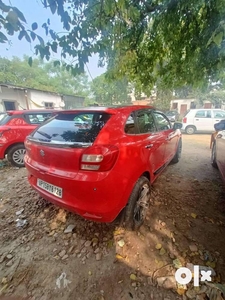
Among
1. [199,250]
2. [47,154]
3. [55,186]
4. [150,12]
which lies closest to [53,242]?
[55,186]

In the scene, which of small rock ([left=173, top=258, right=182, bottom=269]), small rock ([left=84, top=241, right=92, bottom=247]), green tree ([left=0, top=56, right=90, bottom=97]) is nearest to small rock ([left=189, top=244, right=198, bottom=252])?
small rock ([left=173, top=258, right=182, bottom=269])

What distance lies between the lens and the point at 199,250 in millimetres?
1959

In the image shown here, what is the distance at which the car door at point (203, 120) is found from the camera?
1037 cm

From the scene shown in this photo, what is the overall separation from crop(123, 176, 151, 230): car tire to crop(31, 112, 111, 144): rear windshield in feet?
3.01

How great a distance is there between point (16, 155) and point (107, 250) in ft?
13.3

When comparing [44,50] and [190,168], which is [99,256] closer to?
[44,50]

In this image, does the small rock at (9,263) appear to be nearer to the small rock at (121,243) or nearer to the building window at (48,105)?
the small rock at (121,243)

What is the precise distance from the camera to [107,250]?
2.00m

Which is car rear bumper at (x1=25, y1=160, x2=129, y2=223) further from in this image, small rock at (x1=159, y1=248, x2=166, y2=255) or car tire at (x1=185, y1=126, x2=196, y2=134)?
car tire at (x1=185, y1=126, x2=196, y2=134)

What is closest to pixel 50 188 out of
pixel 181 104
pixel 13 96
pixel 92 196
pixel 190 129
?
pixel 92 196

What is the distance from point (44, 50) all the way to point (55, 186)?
1645mm

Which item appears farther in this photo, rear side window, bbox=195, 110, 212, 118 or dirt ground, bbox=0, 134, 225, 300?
rear side window, bbox=195, 110, 212, 118

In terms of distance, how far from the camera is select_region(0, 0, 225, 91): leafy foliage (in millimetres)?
2039

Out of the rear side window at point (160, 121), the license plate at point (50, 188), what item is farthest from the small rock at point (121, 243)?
the rear side window at point (160, 121)
